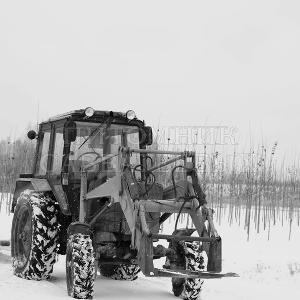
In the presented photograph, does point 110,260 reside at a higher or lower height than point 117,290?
higher

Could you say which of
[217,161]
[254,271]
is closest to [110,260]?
[254,271]

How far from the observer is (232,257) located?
11680 mm

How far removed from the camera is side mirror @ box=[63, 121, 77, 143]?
6.78 metres

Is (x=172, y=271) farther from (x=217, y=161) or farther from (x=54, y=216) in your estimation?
(x=217, y=161)

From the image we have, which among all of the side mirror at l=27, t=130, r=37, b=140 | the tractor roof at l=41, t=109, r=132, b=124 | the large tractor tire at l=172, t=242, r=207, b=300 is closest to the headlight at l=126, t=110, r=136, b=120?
the tractor roof at l=41, t=109, r=132, b=124

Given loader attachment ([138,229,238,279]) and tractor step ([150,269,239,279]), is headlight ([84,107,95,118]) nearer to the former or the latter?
loader attachment ([138,229,238,279])

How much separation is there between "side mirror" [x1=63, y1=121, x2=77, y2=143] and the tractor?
0.01 metres

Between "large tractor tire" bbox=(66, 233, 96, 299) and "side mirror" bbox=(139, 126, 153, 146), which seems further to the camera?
"side mirror" bbox=(139, 126, 153, 146)

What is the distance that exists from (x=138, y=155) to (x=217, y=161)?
1442cm

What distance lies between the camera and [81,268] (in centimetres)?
568

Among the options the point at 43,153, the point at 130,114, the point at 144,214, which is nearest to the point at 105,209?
the point at 144,214

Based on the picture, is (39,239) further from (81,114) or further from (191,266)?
(191,266)

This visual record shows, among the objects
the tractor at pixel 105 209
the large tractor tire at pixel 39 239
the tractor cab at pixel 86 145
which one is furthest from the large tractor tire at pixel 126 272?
the tractor cab at pixel 86 145

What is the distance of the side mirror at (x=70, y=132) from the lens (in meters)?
6.78
